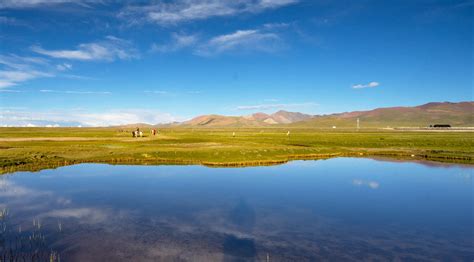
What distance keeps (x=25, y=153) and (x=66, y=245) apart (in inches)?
1559

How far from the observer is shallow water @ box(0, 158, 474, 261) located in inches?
571

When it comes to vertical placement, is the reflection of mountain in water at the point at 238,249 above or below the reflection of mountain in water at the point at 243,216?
below

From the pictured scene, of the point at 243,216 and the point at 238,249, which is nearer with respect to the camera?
the point at 238,249

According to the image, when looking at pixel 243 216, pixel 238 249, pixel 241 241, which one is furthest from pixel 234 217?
pixel 238 249

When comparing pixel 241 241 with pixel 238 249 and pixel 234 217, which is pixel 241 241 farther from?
pixel 234 217

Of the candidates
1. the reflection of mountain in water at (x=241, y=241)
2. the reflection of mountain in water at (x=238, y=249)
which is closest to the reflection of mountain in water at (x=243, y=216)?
the reflection of mountain in water at (x=241, y=241)

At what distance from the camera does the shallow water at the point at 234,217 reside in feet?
47.6

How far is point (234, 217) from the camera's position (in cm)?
1977

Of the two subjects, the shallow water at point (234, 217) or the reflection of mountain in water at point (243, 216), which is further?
the reflection of mountain in water at point (243, 216)

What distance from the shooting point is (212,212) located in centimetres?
2083

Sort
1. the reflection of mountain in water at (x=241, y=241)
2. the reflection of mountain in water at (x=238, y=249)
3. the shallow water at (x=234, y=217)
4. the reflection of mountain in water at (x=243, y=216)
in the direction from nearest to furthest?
1. the reflection of mountain in water at (x=238, y=249)
2. the reflection of mountain in water at (x=241, y=241)
3. the shallow water at (x=234, y=217)
4. the reflection of mountain in water at (x=243, y=216)

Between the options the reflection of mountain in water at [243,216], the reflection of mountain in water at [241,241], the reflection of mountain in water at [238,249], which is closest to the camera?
the reflection of mountain in water at [238,249]

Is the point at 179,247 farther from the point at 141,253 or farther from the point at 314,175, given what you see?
the point at 314,175

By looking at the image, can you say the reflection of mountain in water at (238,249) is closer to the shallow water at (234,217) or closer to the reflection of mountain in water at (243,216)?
the shallow water at (234,217)
